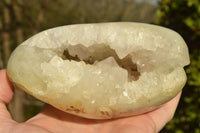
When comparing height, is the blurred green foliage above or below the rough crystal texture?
below

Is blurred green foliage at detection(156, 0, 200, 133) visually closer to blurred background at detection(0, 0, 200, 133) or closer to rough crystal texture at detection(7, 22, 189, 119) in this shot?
blurred background at detection(0, 0, 200, 133)

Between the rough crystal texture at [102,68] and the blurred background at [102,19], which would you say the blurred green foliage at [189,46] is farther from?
the rough crystal texture at [102,68]

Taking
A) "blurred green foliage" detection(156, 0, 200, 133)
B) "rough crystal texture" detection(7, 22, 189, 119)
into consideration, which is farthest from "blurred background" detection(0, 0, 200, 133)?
"rough crystal texture" detection(7, 22, 189, 119)

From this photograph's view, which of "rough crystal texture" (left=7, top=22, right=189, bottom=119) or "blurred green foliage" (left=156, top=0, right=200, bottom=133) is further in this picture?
"blurred green foliage" (left=156, top=0, right=200, bottom=133)

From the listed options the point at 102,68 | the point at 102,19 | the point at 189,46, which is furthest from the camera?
the point at 102,19

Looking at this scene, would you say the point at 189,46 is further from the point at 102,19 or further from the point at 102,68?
the point at 102,19

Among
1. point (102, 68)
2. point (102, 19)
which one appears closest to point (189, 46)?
point (102, 68)
